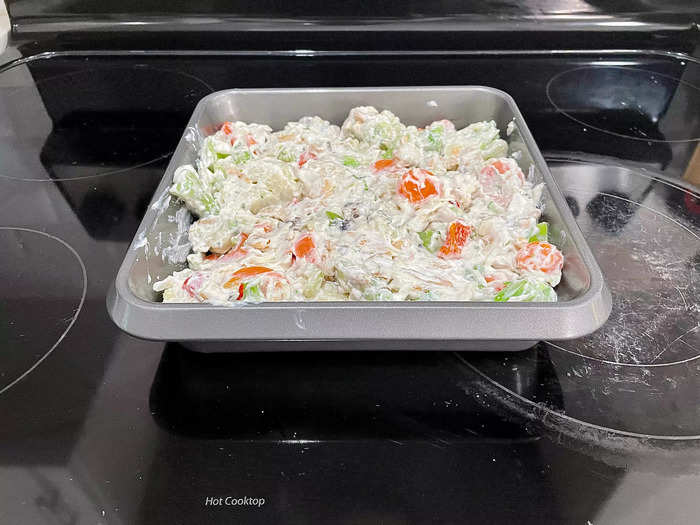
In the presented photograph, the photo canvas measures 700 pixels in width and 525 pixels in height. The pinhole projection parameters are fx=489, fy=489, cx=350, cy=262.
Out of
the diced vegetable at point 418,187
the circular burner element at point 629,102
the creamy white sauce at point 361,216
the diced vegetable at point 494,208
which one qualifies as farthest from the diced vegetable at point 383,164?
the circular burner element at point 629,102

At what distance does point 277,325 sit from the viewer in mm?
564

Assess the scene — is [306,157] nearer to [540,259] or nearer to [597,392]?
[540,259]

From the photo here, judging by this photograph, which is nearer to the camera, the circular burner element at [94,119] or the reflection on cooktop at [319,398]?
the reflection on cooktop at [319,398]

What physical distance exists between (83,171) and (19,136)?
254 mm

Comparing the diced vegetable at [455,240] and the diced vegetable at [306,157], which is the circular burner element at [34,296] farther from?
the diced vegetable at [455,240]

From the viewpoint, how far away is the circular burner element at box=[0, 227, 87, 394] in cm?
68

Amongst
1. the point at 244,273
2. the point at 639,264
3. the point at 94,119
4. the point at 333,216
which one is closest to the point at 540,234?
the point at 639,264

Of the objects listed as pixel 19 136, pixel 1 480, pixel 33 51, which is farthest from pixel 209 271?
pixel 33 51

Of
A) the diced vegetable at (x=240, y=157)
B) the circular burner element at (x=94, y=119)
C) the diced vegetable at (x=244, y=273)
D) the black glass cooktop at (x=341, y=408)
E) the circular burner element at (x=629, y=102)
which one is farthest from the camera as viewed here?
the circular burner element at (x=629, y=102)

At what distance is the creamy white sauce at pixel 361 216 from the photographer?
0.68 m

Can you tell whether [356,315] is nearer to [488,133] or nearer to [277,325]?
[277,325]

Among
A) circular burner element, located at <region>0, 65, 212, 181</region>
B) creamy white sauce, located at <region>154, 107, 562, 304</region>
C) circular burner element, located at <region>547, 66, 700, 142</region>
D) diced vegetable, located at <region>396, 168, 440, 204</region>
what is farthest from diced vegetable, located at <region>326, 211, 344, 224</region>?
circular burner element, located at <region>547, 66, 700, 142</region>

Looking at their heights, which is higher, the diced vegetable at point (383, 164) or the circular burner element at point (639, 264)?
the diced vegetable at point (383, 164)

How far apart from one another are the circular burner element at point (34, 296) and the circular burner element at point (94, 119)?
0.22 meters
